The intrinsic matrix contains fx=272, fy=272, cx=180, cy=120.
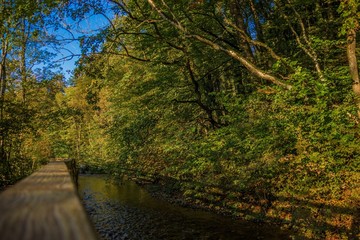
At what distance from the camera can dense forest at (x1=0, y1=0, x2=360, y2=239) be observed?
25.0 ft

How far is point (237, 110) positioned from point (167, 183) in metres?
8.23

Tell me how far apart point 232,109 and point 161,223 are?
5.32 meters

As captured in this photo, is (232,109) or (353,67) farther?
(232,109)

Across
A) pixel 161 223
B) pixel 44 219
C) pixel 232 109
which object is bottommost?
pixel 161 223

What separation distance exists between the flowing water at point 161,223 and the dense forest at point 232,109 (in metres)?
0.85

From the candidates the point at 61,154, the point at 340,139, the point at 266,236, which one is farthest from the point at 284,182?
the point at 61,154

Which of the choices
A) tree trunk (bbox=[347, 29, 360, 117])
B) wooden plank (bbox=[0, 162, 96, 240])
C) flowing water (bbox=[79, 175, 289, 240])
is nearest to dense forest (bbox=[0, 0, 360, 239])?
tree trunk (bbox=[347, 29, 360, 117])

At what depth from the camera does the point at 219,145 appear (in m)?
10.3

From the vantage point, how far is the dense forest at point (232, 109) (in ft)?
25.0

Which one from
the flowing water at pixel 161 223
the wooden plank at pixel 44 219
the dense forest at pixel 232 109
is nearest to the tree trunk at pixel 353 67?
the dense forest at pixel 232 109

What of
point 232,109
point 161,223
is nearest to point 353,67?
point 232,109

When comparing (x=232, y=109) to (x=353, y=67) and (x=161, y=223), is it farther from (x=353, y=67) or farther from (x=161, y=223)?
(x=161, y=223)

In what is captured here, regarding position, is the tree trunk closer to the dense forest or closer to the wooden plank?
the dense forest

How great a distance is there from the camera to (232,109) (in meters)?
Answer: 10.6
